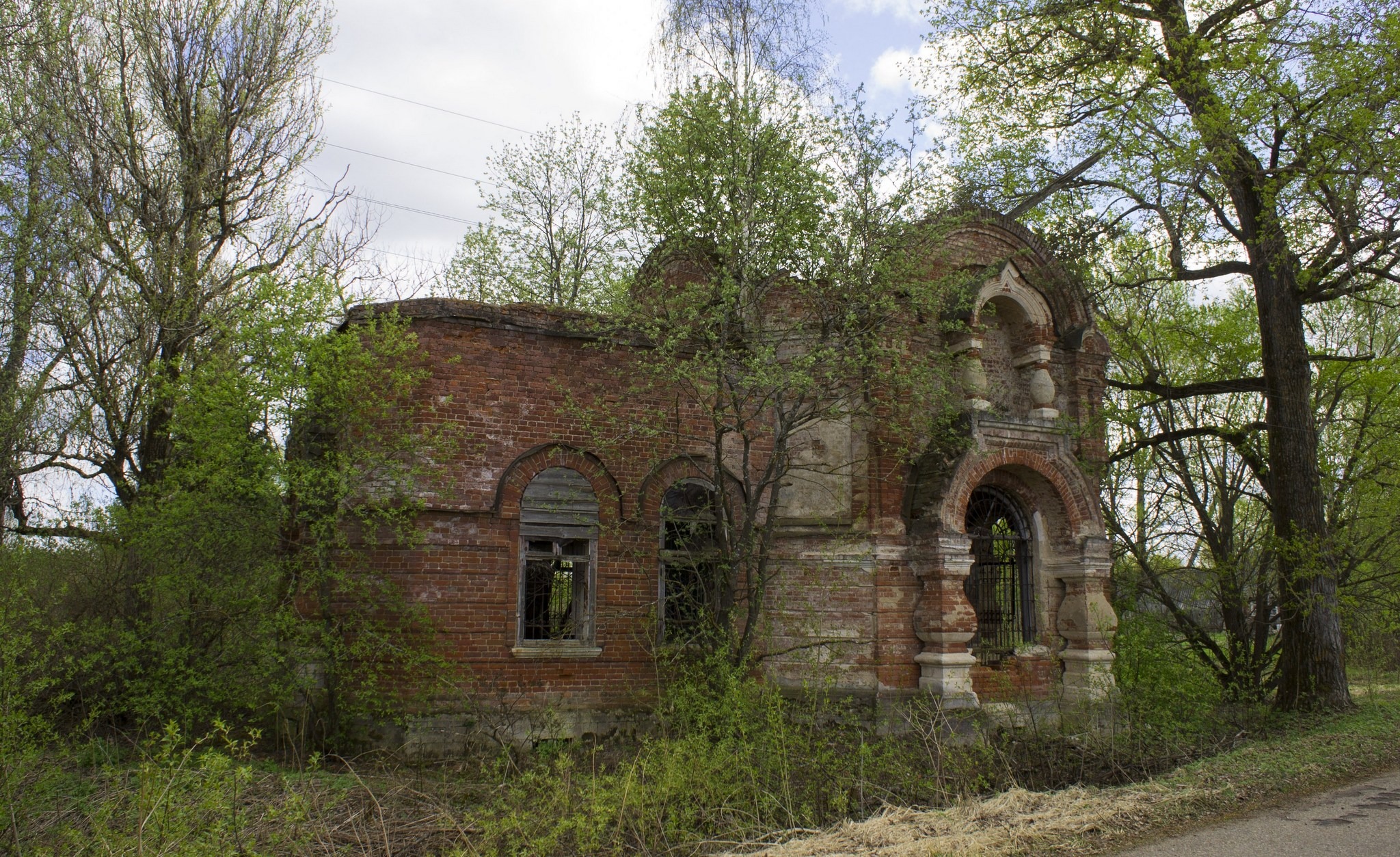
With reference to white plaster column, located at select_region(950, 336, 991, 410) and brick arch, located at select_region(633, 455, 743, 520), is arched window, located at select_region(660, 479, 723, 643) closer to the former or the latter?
brick arch, located at select_region(633, 455, 743, 520)

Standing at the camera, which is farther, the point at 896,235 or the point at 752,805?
the point at 896,235

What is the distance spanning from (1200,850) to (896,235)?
673 cm

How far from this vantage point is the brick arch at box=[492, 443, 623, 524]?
10.9 m

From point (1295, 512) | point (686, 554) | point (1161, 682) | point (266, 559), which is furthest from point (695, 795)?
point (1295, 512)

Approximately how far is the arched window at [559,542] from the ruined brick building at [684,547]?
24 millimetres

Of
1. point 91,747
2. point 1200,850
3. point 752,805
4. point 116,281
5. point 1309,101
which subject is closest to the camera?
point 1200,850

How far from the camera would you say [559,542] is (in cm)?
1127

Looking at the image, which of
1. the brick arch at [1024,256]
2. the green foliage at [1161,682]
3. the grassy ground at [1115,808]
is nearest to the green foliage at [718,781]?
the grassy ground at [1115,808]

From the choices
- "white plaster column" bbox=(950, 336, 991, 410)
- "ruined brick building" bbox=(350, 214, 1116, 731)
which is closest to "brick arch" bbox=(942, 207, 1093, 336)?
"ruined brick building" bbox=(350, 214, 1116, 731)

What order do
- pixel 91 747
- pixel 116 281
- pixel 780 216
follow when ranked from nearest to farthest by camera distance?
1. pixel 91 747
2. pixel 780 216
3. pixel 116 281

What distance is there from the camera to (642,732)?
426 inches

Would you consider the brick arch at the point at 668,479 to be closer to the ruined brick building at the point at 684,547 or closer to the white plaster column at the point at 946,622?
the ruined brick building at the point at 684,547

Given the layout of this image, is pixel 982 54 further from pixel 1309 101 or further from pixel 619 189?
pixel 619 189

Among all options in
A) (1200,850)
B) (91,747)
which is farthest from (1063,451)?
(91,747)
